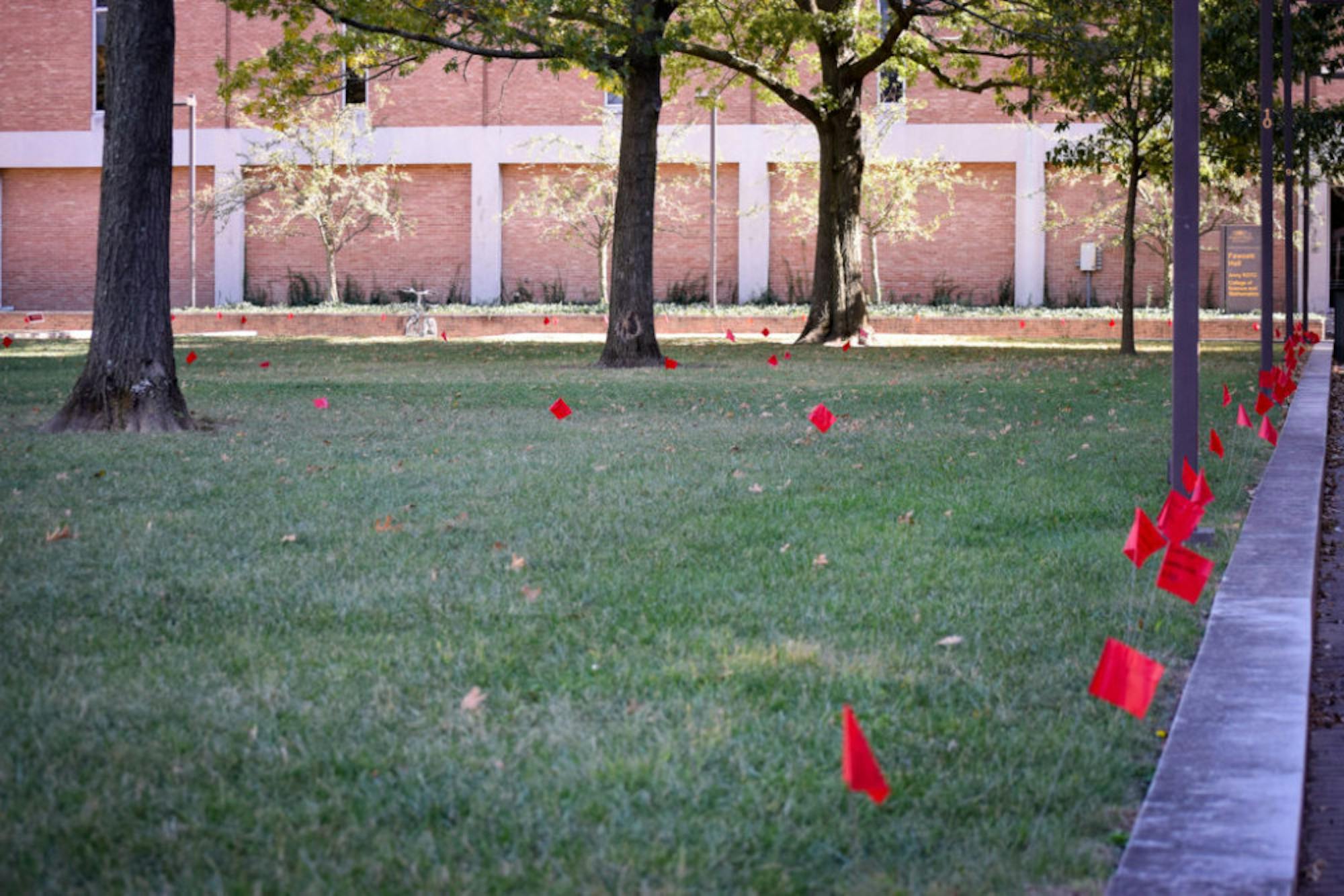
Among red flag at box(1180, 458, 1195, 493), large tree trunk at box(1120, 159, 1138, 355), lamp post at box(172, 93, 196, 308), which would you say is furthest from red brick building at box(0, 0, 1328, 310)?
red flag at box(1180, 458, 1195, 493)

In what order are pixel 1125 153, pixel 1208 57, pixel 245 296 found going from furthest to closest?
pixel 245 296 < pixel 1125 153 < pixel 1208 57

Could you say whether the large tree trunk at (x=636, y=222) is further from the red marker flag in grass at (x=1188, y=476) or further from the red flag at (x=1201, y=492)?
the red flag at (x=1201, y=492)

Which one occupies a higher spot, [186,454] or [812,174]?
[812,174]

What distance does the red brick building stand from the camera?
4347 cm

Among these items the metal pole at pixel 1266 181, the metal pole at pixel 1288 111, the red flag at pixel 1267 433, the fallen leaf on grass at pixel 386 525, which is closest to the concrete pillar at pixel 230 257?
the metal pole at pixel 1288 111

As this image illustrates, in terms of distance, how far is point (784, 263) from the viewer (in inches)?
1773

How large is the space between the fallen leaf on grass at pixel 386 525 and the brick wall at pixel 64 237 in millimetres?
41877

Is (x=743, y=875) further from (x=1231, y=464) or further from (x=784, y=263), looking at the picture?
(x=784, y=263)

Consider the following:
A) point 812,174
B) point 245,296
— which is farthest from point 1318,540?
point 245,296

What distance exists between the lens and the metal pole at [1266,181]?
57.8ft

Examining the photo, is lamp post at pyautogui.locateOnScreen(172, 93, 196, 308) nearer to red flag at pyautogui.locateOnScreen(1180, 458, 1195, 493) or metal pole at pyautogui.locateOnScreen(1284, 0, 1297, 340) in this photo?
metal pole at pyautogui.locateOnScreen(1284, 0, 1297, 340)

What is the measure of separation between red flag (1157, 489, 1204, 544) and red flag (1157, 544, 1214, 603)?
2.17ft

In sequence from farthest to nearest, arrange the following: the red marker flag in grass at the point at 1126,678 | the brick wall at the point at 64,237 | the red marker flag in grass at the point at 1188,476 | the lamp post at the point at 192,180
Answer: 1. the brick wall at the point at 64,237
2. the lamp post at the point at 192,180
3. the red marker flag in grass at the point at 1188,476
4. the red marker flag in grass at the point at 1126,678

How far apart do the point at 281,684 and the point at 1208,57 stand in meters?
22.2
